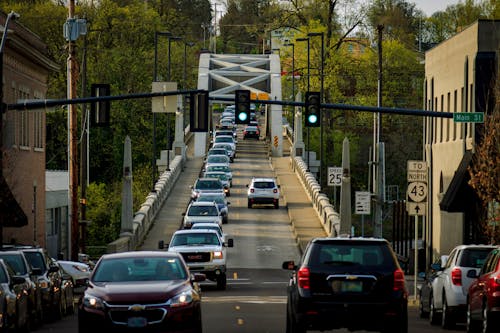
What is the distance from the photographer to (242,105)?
39.7 meters

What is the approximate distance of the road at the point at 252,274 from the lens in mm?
27733

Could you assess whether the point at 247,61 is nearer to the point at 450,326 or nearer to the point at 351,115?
the point at 351,115

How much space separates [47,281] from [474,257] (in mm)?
9099

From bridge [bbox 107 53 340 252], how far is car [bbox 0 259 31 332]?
19.0m

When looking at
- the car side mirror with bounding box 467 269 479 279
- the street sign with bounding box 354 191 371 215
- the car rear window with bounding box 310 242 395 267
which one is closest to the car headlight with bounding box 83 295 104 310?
the car rear window with bounding box 310 242 395 267

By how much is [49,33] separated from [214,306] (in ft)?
287

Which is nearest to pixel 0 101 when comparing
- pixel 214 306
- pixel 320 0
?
pixel 214 306

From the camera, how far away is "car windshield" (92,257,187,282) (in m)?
22.2

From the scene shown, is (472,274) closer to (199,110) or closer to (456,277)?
(456,277)

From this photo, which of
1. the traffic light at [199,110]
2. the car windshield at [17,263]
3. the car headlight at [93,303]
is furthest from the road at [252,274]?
the traffic light at [199,110]

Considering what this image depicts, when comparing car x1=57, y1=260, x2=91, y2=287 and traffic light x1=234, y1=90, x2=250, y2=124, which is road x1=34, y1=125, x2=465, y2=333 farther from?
traffic light x1=234, y1=90, x2=250, y2=124

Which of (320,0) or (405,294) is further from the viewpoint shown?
(320,0)

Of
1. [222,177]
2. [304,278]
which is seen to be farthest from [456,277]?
[222,177]

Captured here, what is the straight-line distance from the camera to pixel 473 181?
3944 cm
